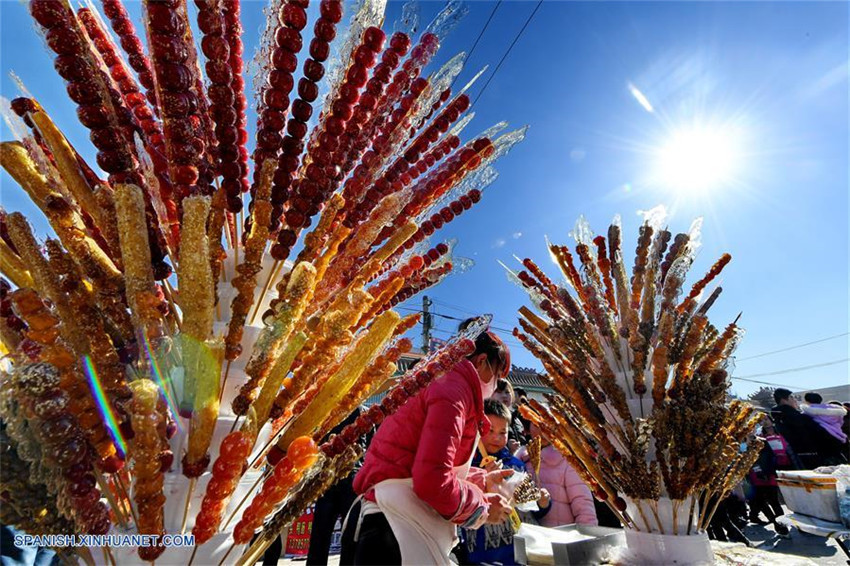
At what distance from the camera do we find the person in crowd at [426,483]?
1589mm

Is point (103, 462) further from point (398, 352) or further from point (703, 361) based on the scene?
point (703, 361)

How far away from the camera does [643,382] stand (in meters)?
1.89

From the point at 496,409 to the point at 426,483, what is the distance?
1340 mm

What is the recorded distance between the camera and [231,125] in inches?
32.7

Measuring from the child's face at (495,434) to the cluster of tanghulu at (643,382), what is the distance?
23.4 inches

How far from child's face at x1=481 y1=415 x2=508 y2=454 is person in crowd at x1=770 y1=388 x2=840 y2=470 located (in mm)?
5205

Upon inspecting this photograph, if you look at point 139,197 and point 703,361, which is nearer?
point 139,197

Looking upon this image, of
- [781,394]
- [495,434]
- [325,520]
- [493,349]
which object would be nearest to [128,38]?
[493,349]

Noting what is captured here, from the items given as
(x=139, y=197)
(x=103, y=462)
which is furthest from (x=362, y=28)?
(x=103, y=462)

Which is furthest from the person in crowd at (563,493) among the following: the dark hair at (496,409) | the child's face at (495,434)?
the dark hair at (496,409)

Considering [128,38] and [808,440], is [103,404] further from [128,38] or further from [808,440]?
[808,440]

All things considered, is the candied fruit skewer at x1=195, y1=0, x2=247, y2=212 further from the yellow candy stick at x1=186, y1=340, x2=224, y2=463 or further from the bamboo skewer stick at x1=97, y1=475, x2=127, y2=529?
the bamboo skewer stick at x1=97, y1=475, x2=127, y2=529

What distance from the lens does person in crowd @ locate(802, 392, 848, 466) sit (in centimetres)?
563

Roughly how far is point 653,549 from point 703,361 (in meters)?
0.78
